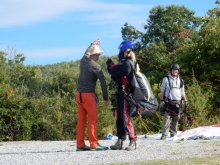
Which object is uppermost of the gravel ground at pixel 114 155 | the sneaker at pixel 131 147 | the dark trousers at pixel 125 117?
the dark trousers at pixel 125 117

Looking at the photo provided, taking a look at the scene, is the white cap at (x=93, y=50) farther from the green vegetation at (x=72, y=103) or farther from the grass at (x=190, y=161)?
the green vegetation at (x=72, y=103)

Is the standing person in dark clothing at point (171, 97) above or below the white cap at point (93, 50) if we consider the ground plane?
below

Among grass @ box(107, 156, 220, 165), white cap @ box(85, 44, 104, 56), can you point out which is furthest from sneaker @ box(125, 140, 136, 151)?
white cap @ box(85, 44, 104, 56)

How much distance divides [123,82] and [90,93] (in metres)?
0.69

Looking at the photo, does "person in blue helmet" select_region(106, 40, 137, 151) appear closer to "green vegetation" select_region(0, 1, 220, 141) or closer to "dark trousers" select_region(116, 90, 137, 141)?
"dark trousers" select_region(116, 90, 137, 141)

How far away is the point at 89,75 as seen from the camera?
9773 millimetres

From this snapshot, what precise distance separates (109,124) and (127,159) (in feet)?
33.6

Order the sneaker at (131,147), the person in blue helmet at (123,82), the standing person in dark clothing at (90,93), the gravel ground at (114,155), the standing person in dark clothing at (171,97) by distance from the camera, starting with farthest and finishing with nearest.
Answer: the standing person in dark clothing at (171,97) → the standing person in dark clothing at (90,93) → the sneaker at (131,147) → the person in blue helmet at (123,82) → the gravel ground at (114,155)

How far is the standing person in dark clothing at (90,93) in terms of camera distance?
9.70 meters

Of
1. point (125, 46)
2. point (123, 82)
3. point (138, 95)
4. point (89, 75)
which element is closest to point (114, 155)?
point (138, 95)

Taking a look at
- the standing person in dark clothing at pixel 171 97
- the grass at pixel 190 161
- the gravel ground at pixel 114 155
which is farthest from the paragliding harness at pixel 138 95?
the standing person in dark clothing at pixel 171 97

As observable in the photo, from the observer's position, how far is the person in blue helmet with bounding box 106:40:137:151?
367 inches

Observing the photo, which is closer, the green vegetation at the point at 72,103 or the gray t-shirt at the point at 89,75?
the gray t-shirt at the point at 89,75

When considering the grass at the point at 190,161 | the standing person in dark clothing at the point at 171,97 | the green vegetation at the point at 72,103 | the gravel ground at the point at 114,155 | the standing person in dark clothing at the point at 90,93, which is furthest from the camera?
the green vegetation at the point at 72,103
